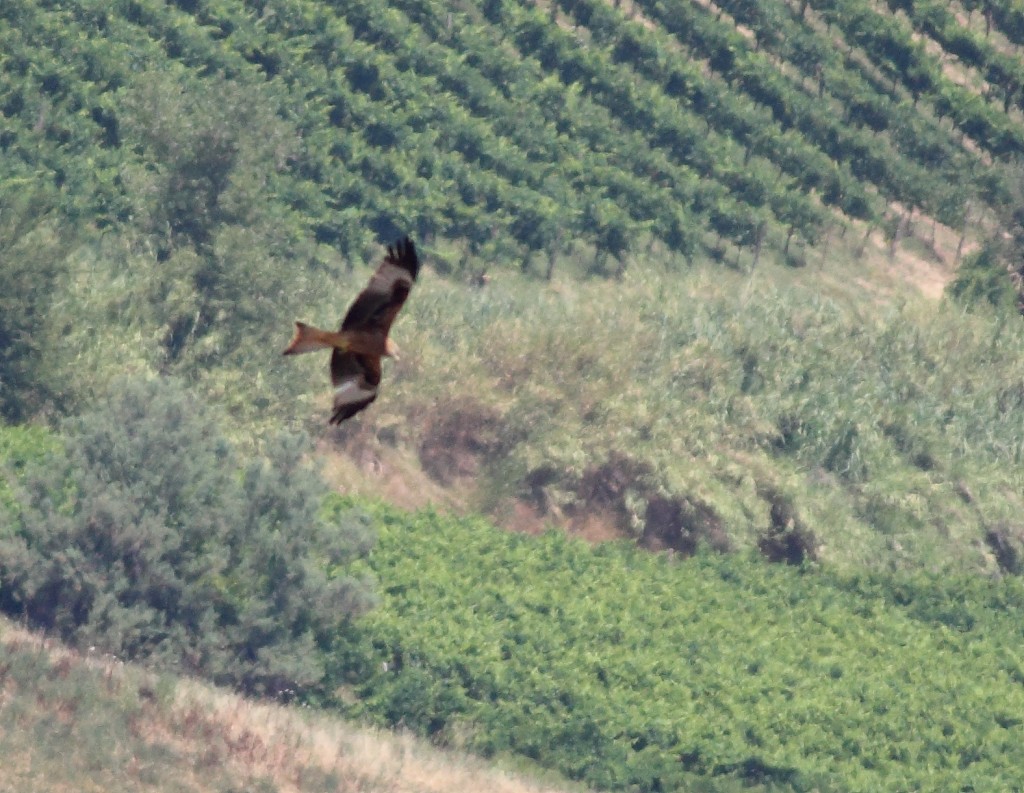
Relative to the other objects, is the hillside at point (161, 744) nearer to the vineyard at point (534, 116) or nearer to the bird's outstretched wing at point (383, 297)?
the vineyard at point (534, 116)

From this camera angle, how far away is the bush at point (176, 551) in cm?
2969

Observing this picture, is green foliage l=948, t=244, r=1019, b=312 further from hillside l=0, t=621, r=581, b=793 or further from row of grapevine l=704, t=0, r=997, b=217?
hillside l=0, t=621, r=581, b=793

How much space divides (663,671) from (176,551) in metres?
8.26

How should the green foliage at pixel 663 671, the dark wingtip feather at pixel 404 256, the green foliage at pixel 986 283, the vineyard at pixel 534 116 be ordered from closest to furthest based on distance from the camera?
the dark wingtip feather at pixel 404 256, the green foliage at pixel 663 671, the vineyard at pixel 534 116, the green foliage at pixel 986 283

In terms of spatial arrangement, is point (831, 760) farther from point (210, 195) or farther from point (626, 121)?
point (626, 121)

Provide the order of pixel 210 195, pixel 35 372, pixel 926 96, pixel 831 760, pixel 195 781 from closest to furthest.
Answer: pixel 195 781 < pixel 831 760 < pixel 35 372 < pixel 210 195 < pixel 926 96

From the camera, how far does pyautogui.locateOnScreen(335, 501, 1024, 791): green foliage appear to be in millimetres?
29219

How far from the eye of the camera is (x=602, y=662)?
31.0 meters

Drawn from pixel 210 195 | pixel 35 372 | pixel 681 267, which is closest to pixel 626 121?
pixel 681 267

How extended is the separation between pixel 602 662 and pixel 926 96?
42729 millimetres

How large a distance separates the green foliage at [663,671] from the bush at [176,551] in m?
1.20

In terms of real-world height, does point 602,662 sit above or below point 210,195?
below

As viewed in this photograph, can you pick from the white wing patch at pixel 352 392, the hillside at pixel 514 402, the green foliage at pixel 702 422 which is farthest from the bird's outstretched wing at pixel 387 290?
the green foliage at pixel 702 422

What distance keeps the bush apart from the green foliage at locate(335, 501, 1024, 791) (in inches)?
47.4
